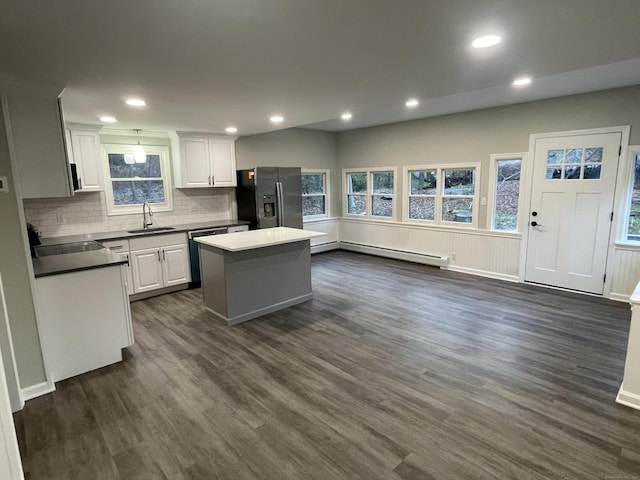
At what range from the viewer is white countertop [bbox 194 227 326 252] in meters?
3.66

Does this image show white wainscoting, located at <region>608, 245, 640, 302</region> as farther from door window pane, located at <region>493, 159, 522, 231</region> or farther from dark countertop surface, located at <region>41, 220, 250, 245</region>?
dark countertop surface, located at <region>41, 220, 250, 245</region>

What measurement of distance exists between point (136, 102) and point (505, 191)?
197 inches

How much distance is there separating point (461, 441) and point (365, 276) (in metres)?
3.63

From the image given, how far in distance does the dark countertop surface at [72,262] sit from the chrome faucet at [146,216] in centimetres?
186

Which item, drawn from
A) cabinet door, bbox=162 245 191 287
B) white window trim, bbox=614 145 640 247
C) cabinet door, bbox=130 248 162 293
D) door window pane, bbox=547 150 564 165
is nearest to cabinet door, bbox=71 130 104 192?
cabinet door, bbox=130 248 162 293

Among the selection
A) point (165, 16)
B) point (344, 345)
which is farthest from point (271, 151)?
point (165, 16)

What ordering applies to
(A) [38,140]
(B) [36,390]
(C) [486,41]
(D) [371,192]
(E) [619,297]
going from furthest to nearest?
(D) [371,192], (E) [619,297], (A) [38,140], (B) [36,390], (C) [486,41]

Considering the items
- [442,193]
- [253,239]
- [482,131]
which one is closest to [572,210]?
[482,131]

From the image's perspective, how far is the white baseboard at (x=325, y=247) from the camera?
7.41 meters

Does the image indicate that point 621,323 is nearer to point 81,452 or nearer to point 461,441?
point 461,441

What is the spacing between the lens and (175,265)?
16.4 ft

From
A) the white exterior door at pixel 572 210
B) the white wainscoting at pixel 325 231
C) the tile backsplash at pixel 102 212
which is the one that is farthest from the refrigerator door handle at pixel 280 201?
the white exterior door at pixel 572 210

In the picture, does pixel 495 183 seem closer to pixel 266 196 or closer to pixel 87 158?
pixel 266 196

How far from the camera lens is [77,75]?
2494mm
